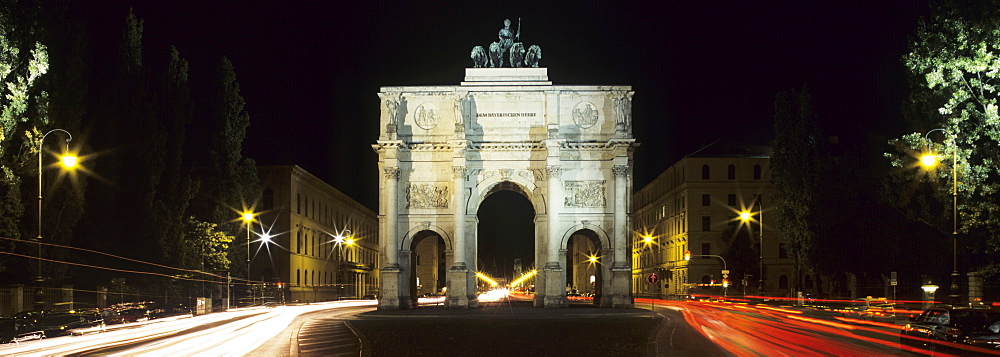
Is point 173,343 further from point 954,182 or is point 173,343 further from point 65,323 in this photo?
point 954,182

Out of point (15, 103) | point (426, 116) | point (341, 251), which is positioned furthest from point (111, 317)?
point (341, 251)

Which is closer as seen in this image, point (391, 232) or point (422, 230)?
point (391, 232)

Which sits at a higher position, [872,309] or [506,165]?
[506,165]

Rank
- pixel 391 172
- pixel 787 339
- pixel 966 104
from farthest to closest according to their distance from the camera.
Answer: pixel 391 172 < pixel 966 104 < pixel 787 339

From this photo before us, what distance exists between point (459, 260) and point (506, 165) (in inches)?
216

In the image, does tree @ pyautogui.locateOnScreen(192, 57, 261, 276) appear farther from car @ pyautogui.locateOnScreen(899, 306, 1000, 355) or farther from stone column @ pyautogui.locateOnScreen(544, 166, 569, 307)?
car @ pyautogui.locateOnScreen(899, 306, 1000, 355)

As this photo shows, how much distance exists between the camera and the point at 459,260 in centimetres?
5150

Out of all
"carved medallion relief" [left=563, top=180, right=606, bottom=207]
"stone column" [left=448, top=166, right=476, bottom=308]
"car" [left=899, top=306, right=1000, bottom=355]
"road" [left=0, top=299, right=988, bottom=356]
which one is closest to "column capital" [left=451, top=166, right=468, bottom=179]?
"stone column" [left=448, top=166, right=476, bottom=308]

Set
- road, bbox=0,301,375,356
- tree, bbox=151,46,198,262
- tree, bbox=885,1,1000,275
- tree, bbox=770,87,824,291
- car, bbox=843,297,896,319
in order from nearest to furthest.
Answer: road, bbox=0,301,375,356, tree, bbox=885,1,1000,275, car, bbox=843,297,896,319, tree, bbox=151,46,198,262, tree, bbox=770,87,824,291

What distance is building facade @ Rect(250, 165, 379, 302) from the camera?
231ft

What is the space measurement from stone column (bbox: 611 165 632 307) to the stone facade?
55mm

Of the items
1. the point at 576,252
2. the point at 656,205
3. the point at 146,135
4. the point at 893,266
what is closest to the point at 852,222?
the point at 893,266

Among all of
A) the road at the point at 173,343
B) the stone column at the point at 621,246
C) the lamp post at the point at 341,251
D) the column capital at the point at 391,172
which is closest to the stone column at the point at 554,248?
the stone column at the point at 621,246

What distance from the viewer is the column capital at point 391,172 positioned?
169 feet
